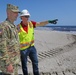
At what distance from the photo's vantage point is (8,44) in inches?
162

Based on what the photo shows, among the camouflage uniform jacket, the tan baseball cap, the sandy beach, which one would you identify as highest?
the tan baseball cap

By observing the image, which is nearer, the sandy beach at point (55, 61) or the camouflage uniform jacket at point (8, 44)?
the camouflage uniform jacket at point (8, 44)

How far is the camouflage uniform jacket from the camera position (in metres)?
3.99

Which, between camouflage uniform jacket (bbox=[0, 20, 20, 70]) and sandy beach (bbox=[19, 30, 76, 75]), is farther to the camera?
sandy beach (bbox=[19, 30, 76, 75])

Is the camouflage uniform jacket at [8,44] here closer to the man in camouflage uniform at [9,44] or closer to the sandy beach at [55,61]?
the man in camouflage uniform at [9,44]

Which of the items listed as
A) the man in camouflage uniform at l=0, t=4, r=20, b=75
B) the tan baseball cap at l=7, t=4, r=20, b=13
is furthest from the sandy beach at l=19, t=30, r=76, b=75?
the tan baseball cap at l=7, t=4, r=20, b=13

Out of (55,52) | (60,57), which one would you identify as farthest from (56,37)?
(60,57)

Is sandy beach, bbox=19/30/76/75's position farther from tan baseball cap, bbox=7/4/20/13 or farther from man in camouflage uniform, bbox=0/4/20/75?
tan baseball cap, bbox=7/4/20/13

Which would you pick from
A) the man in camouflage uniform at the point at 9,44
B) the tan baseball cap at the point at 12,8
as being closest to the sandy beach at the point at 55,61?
the man in camouflage uniform at the point at 9,44

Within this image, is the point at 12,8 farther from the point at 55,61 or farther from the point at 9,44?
the point at 55,61

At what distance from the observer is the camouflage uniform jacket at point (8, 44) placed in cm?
399

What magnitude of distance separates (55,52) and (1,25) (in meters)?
7.53

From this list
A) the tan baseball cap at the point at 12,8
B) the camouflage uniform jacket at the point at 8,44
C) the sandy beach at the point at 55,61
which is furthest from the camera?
the sandy beach at the point at 55,61

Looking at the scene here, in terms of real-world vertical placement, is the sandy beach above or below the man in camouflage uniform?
below
